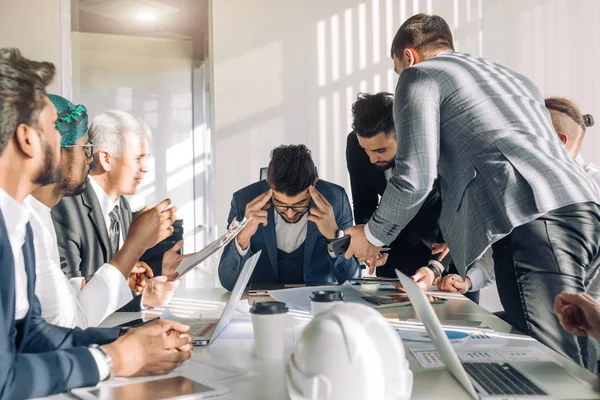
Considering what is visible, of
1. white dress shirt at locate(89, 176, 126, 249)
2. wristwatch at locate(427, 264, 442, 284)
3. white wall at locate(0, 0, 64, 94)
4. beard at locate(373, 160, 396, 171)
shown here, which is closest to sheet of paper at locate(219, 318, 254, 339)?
wristwatch at locate(427, 264, 442, 284)

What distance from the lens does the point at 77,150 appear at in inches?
78.3

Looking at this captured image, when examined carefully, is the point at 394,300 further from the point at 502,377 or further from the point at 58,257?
the point at 58,257

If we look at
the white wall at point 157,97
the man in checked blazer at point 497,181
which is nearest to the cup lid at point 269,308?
the man in checked blazer at point 497,181

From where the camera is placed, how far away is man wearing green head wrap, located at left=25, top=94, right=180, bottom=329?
1.50 meters

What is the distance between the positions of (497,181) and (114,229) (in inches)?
68.1

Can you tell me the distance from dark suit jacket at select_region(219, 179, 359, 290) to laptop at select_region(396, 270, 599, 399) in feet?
5.52

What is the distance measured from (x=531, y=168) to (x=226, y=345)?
1104 mm

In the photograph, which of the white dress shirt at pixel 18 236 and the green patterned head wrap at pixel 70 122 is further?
the green patterned head wrap at pixel 70 122

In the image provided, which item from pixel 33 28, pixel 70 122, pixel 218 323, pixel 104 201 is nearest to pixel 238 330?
pixel 218 323

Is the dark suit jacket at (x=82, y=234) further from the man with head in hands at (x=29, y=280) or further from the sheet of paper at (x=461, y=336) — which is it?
the sheet of paper at (x=461, y=336)

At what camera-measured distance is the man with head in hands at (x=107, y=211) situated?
2.27 metres

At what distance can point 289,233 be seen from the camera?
319 centimetres

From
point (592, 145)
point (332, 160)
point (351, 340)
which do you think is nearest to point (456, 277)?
point (351, 340)

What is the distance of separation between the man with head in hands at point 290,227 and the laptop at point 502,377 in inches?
63.2
